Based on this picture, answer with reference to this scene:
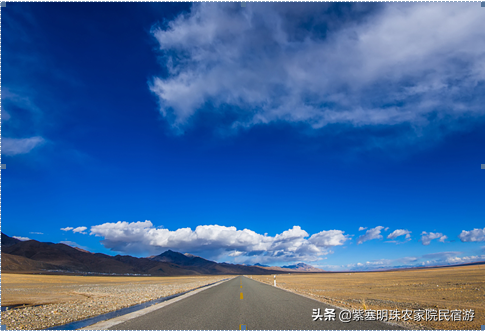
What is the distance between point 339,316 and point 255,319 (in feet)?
11.9

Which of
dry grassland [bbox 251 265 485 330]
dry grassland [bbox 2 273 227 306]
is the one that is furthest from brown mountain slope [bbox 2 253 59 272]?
dry grassland [bbox 251 265 485 330]

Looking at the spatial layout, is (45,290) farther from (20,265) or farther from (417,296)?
(20,265)

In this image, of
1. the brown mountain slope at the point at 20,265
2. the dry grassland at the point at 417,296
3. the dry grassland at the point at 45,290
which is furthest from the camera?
the brown mountain slope at the point at 20,265

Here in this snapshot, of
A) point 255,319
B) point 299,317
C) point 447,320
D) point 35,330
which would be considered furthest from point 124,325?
point 447,320

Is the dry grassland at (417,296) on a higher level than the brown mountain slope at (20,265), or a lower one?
higher

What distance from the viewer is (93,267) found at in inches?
5709

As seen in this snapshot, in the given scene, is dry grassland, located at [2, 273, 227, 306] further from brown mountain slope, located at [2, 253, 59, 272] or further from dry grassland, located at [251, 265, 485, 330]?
brown mountain slope, located at [2, 253, 59, 272]

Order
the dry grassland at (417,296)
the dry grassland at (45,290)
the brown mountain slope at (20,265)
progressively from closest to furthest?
1. the dry grassland at (417,296)
2. the dry grassland at (45,290)
3. the brown mountain slope at (20,265)

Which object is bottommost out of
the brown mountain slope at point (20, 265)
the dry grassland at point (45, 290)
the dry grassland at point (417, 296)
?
the brown mountain slope at point (20, 265)

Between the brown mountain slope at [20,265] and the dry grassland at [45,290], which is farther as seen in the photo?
the brown mountain slope at [20,265]

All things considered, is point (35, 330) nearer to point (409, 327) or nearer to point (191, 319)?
point (191, 319)

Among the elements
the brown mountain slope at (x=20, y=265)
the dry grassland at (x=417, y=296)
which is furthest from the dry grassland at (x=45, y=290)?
the brown mountain slope at (x=20, y=265)

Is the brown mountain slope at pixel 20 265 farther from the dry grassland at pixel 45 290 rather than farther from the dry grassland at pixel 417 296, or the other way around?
the dry grassland at pixel 417 296

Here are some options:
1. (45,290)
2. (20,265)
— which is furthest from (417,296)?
(20,265)
